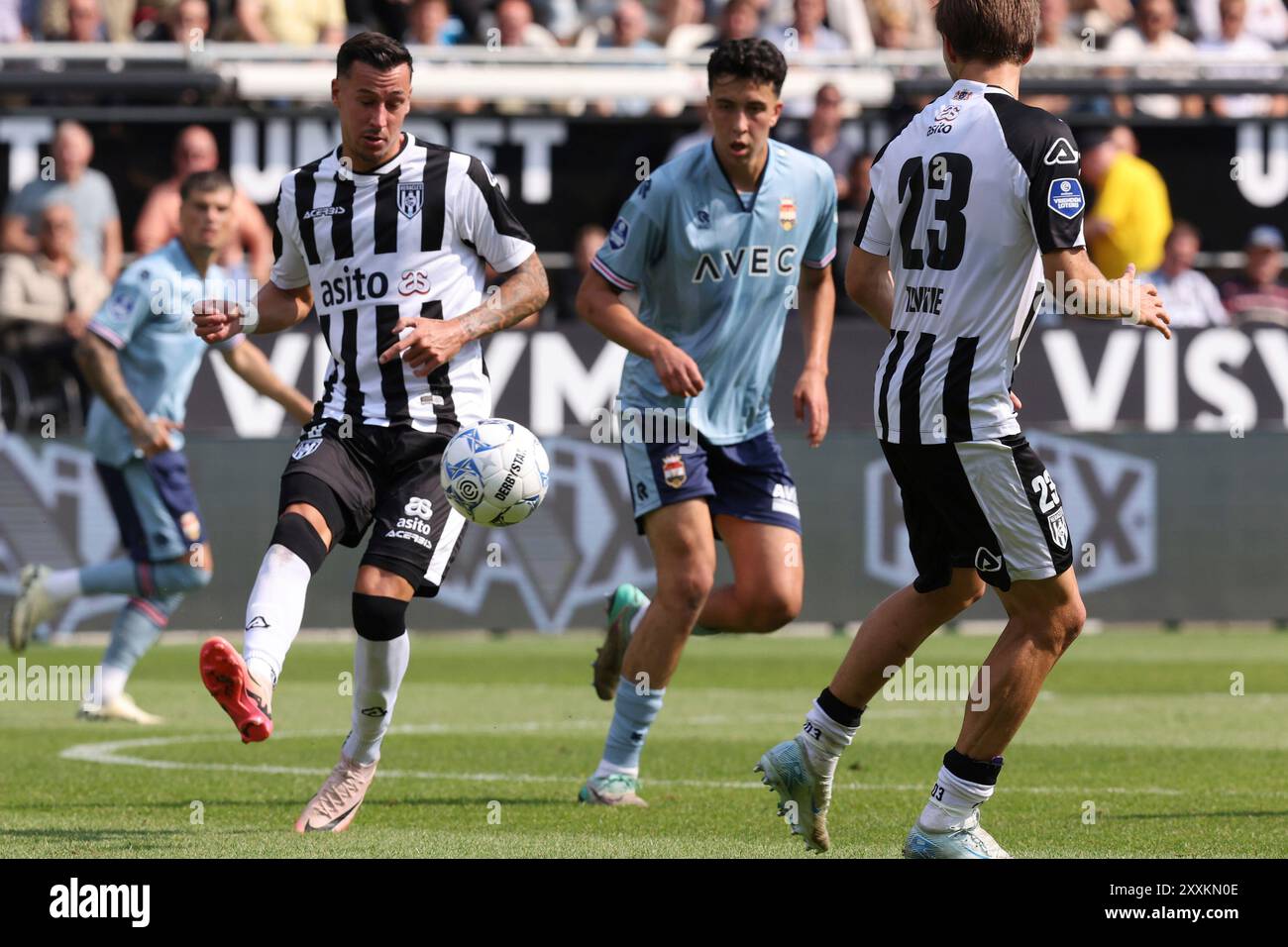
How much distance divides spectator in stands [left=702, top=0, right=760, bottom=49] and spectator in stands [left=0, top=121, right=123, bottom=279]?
5155mm

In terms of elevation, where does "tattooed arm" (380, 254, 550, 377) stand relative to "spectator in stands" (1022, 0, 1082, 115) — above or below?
below

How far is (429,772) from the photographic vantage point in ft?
28.1

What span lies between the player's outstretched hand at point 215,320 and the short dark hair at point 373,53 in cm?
93

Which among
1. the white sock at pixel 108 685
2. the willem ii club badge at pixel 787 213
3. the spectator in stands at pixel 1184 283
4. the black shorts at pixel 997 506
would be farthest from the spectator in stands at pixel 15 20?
the black shorts at pixel 997 506

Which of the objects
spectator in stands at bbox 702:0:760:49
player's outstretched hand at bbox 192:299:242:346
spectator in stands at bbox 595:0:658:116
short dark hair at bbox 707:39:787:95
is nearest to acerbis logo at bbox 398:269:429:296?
player's outstretched hand at bbox 192:299:242:346

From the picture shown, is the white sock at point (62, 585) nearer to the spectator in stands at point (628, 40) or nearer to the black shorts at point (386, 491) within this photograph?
the black shorts at point (386, 491)

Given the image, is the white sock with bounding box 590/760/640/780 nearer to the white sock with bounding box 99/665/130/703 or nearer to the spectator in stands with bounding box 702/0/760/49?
the white sock with bounding box 99/665/130/703

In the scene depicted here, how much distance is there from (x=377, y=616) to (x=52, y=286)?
951 centimetres

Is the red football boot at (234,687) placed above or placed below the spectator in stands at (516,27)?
below

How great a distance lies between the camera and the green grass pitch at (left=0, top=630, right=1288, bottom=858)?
657 cm

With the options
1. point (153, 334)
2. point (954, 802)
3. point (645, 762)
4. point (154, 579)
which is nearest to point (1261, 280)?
point (645, 762)

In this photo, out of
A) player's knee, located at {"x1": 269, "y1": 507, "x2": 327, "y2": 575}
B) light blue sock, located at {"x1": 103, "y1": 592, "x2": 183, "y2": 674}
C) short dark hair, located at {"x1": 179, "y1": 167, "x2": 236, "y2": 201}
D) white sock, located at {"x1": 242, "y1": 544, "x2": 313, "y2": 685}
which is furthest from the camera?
light blue sock, located at {"x1": 103, "y1": 592, "x2": 183, "y2": 674}

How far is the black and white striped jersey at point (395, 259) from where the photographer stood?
6.94 meters
